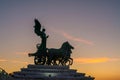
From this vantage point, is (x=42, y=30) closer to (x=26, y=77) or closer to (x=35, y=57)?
(x=35, y=57)

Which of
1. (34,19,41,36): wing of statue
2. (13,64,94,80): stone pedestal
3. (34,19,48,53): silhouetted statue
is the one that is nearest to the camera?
(13,64,94,80): stone pedestal

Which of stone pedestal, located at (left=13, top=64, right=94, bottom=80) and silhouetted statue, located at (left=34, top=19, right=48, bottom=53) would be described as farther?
silhouetted statue, located at (left=34, top=19, right=48, bottom=53)

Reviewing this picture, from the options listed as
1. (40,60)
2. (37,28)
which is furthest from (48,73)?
(37,28)

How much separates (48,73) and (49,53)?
2.77 meters

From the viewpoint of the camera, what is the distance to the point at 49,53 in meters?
53.7

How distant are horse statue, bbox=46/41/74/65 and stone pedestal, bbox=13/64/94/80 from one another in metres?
1.05

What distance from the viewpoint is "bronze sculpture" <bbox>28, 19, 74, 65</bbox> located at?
53.7 meters

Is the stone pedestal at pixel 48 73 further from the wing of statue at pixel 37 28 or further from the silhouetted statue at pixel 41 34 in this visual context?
the wing of statue at pixel 37 28

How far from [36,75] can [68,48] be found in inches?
229

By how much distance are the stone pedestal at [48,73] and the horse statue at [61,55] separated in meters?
1.05

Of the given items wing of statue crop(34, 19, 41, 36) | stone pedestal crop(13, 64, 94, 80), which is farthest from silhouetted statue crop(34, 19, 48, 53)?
stone pedestal crop(13, 64, 94, 80)

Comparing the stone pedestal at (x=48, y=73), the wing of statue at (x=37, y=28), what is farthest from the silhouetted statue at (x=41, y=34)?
the stone pedestal at (x=48, y=73)

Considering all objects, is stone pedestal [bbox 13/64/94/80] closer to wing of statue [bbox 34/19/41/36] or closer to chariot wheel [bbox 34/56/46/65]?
chariot wheel [bbox 34/56/46/65]

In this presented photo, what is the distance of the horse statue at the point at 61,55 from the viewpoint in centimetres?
5359
